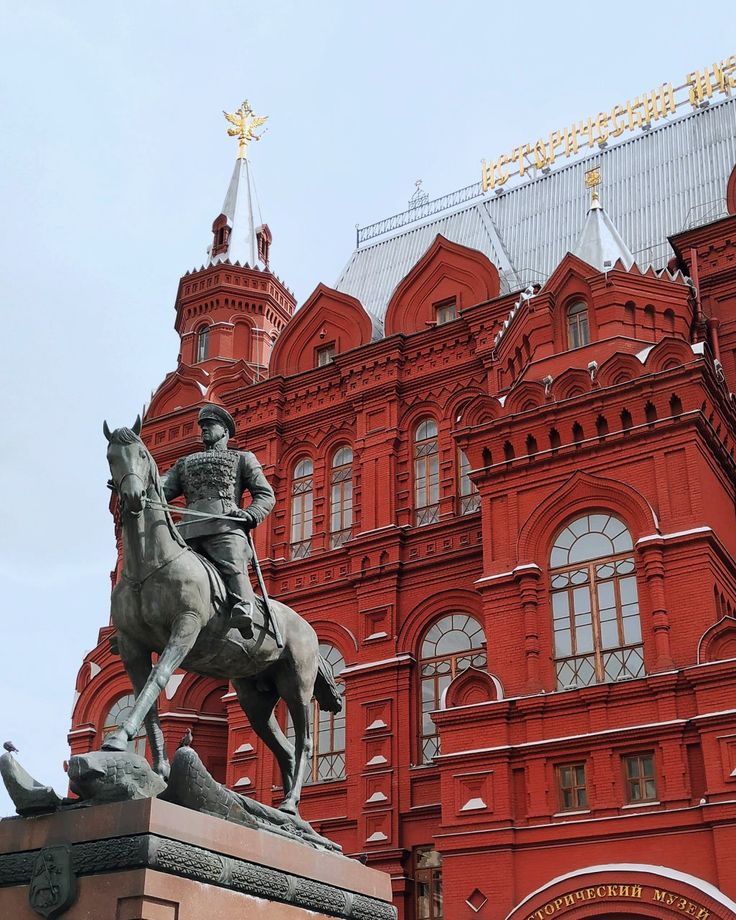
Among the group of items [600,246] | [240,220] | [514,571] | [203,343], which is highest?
[240,220]

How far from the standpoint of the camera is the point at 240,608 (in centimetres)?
909

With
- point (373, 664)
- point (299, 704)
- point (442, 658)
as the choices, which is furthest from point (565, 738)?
point (299, 704)

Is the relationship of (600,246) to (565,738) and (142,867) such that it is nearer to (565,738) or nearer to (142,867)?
(565,738)

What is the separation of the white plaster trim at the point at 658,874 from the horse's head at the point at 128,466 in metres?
13.2

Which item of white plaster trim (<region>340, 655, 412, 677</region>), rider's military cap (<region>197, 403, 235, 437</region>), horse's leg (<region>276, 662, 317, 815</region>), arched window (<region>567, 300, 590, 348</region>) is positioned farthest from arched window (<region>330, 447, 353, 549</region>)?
horse's leg (<region>276, 662, 317, 815</region>)

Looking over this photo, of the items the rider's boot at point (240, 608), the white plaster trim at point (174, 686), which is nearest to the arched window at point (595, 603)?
the white plaster trim at point (174, 686)

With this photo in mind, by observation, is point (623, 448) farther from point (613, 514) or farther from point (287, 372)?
point (287, 372)

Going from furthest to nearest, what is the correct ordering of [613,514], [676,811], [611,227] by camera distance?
[611,227] < [613,514] < [676,811]

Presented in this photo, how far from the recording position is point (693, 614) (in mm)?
20500

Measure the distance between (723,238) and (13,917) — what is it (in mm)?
25558

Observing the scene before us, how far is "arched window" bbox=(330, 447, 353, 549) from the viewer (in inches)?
1150

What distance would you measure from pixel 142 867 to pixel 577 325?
2032cm

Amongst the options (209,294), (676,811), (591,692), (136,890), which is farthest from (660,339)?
(136,890)

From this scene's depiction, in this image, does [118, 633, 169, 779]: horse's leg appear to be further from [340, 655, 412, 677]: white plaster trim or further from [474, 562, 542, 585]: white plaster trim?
[340, 655, 412, 677]: white plaster trim
